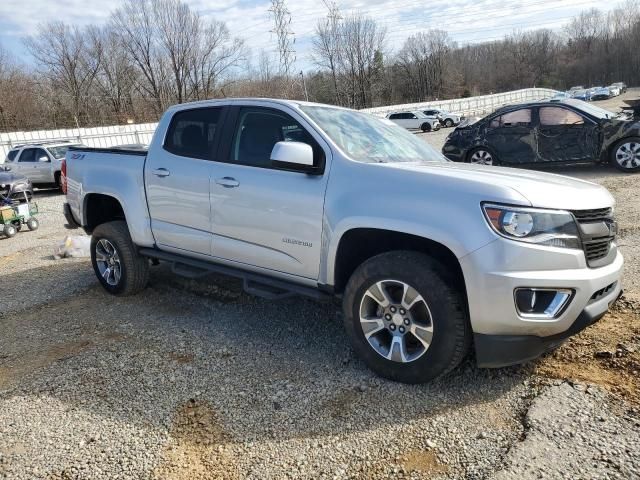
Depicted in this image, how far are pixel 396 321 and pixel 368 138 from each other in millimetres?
1472

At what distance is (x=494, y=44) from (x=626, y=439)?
118333mm

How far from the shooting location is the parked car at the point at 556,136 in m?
10.3

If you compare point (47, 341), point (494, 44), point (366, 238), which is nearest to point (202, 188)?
point (366, 238)

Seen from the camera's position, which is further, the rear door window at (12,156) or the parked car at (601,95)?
the parked car at (601,95)

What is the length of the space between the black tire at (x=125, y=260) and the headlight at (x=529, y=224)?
360 cm

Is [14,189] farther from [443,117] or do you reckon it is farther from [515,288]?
[443,117]

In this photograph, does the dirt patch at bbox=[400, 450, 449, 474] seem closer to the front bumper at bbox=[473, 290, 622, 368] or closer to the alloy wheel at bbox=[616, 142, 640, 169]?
the front bumper at bbox=[473, 290, 622, 368]

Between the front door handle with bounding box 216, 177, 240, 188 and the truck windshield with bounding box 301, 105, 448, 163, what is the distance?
0.76 metres

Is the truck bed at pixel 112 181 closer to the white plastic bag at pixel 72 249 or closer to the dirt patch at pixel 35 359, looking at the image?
the dirt patch at pixel 35 359

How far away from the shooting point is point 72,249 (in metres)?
7.26

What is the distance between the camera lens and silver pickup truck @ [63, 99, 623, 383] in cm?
285

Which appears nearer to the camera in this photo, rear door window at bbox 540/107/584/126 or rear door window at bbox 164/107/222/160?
rear door window at bbox 164/107/222/160

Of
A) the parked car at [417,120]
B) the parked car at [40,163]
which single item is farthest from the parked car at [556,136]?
the parked car at [417,120]

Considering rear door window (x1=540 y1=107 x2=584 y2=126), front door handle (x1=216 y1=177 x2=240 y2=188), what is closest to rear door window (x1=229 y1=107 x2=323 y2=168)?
front door handle (x1=216 y1=177 x2=240 y2=188)
